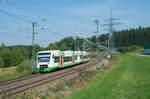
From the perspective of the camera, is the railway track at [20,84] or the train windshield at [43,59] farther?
the train windshield at [43,59]

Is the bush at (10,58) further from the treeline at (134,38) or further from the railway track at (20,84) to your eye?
the treeline at (134,38)

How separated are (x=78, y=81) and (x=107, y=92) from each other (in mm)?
4030

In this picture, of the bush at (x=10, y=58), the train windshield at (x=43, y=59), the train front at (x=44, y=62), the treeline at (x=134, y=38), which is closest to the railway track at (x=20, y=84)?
the train front at (x=44, y=62)

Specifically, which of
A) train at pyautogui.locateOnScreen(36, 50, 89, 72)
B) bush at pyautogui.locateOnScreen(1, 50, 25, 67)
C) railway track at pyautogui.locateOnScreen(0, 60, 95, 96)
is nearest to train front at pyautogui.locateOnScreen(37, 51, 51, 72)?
train at pyautogui.locateOnScreen(36, 50, 89, 72)

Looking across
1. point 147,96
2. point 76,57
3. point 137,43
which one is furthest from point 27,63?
point 137,43

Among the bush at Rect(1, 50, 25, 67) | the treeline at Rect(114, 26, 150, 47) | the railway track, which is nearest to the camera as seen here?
the railway track

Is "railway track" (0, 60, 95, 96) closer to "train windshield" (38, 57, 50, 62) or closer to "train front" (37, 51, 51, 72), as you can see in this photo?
"train front" (37, 51, 51, 72)

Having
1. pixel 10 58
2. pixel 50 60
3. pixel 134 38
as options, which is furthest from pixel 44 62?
pixel 134 38

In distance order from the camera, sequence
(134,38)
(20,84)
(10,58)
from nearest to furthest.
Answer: (20,84) → (10,58) → (134,38)

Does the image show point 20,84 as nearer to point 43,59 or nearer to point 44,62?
point 44,62

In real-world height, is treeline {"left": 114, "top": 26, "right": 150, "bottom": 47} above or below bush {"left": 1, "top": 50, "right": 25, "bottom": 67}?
above

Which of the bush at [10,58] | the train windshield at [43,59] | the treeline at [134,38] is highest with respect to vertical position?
the treeline at [134,38]

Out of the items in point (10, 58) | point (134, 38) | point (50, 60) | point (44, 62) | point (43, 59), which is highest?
point (134, 38)

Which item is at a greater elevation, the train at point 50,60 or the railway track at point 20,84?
the train at point 50,60
